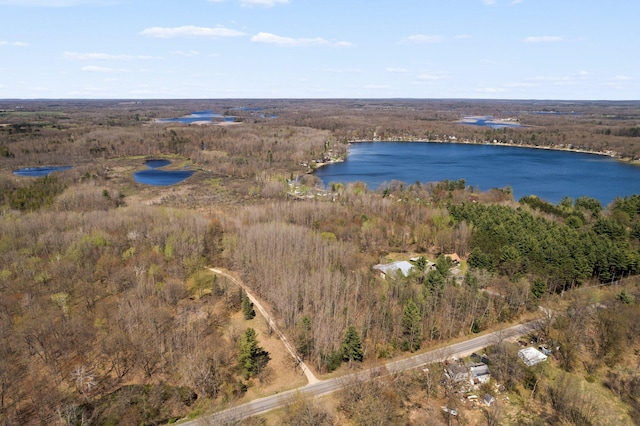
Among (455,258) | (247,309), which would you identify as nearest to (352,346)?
(247,309)

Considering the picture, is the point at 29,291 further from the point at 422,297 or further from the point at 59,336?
the point at 422,297

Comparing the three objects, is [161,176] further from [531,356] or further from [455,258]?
[531,356]

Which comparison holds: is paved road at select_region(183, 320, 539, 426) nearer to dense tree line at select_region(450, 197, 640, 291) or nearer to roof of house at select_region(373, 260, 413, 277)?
dense tree line at select_region(450, 197, 640, 291)

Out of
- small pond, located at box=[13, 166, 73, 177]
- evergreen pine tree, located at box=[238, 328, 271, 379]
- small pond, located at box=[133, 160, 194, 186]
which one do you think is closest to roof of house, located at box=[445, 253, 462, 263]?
evergreen pine tree, located at box=[238, 328, 271, 379]

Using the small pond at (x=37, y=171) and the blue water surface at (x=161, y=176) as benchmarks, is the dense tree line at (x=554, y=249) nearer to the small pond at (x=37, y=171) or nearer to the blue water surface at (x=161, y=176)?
the blue water surface at (x=161, y=176)

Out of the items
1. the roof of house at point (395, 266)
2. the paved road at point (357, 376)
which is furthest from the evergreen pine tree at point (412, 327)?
the roof of house at point (395, 266)
